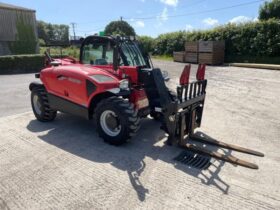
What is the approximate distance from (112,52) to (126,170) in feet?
7.89

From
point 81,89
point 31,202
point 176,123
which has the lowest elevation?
point 31,202

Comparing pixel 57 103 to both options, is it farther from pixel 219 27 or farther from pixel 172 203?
pixel 219 27

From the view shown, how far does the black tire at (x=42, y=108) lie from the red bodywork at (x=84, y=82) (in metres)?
0.55

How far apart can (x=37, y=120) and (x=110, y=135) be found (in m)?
2.50

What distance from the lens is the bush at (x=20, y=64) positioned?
54.1 feet

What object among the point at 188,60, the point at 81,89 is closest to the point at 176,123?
the point at 81,89

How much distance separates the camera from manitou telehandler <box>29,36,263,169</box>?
446cm

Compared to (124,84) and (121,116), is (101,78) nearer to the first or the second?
(124,84)

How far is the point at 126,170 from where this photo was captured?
3891 mm

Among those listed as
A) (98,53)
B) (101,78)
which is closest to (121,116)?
(101,78)

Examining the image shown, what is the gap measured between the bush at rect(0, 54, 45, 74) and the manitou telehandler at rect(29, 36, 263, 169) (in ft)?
41.8

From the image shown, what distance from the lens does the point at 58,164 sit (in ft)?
13.4

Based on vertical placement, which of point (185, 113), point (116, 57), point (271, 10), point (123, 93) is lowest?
point (185, 113)

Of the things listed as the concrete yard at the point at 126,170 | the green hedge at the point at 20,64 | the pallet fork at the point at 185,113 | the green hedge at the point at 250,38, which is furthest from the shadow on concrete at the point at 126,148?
the green hedge at the point at 250,38
